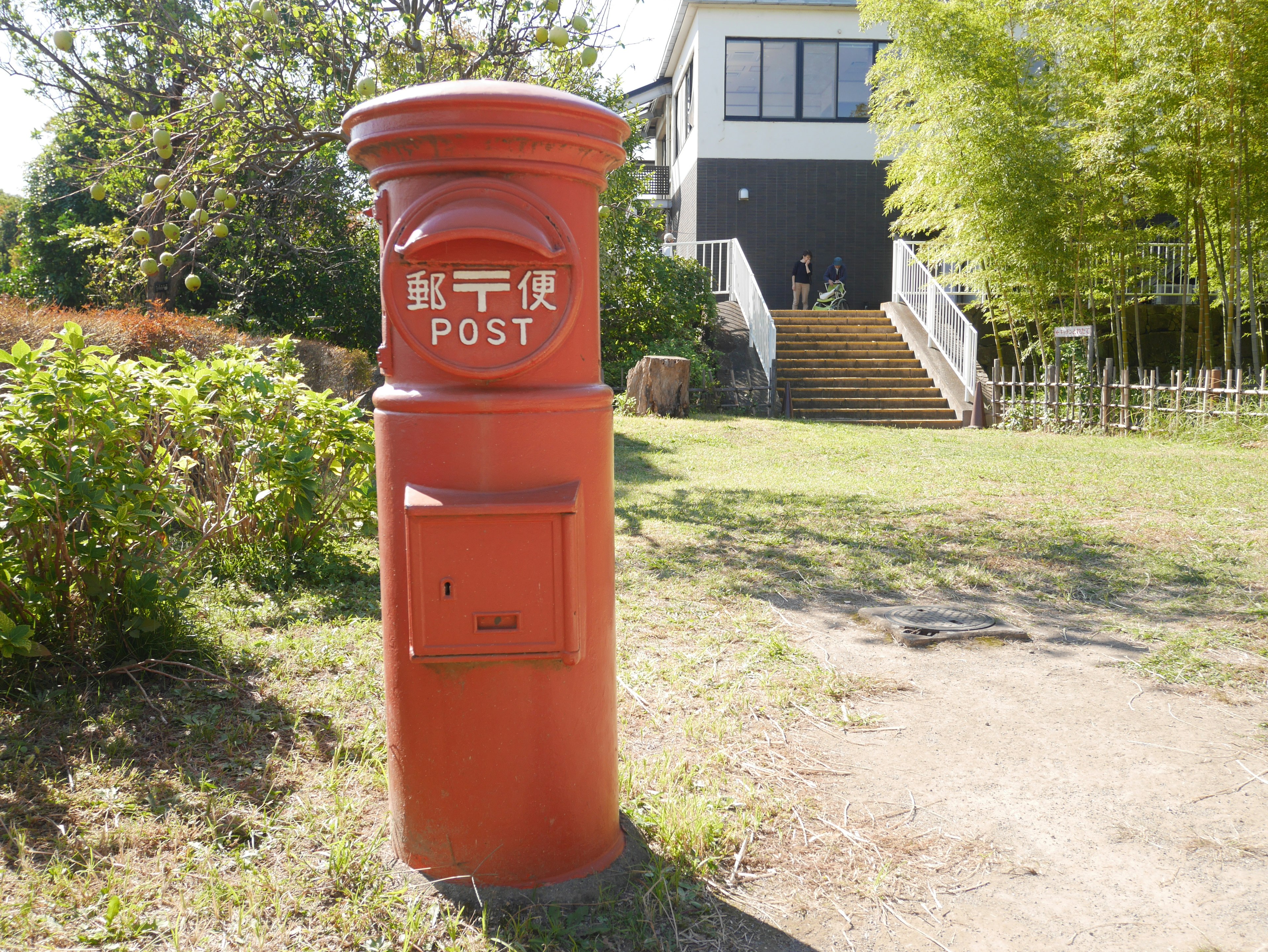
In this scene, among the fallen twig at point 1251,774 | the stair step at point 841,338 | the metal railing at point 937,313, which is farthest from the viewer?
the stair step at point 841,338

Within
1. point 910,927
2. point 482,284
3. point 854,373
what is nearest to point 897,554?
point 910,927

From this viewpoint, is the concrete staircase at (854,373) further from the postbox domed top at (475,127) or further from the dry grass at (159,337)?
the postbox domed top at (475,127)

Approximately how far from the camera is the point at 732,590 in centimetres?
498

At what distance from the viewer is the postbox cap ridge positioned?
200 cm

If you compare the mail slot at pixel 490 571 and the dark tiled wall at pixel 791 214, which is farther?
the dark tiled wall at pixel 791 214

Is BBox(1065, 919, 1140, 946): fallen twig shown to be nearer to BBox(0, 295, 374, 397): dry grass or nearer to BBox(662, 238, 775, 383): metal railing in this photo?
BBox(0, 295, 374, 397): dry grass

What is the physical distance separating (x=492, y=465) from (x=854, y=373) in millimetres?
14906

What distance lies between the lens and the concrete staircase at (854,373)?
49.6 feet

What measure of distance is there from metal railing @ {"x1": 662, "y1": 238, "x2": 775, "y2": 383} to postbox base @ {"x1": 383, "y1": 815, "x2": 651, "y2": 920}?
1375 centimetres

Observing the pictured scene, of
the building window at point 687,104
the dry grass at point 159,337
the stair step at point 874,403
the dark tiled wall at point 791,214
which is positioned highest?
the building window at point 687,104

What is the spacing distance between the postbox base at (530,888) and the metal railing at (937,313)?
13787mm

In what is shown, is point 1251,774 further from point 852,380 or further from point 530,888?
point 852,380

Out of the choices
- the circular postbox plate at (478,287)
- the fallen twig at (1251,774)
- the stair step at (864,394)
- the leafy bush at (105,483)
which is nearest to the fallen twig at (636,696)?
the circular postbox plate at (478,287)

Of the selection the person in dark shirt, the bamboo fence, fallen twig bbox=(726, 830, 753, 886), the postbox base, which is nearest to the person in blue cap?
the person in dark shirt
